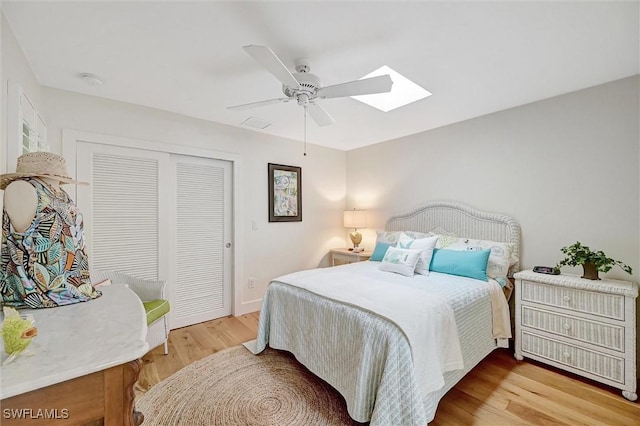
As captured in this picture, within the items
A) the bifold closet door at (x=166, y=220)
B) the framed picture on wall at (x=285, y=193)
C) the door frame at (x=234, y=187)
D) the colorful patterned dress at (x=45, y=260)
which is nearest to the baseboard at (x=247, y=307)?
the door frame at (x=234, y=187)

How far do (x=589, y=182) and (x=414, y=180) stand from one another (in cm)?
174

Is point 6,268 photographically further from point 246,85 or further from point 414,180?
point 414,180

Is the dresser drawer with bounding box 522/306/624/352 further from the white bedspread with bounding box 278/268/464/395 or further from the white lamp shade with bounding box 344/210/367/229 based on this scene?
the white lamp shade with bounding box 344/210/367/229

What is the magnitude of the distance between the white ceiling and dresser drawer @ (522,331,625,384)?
2.16m

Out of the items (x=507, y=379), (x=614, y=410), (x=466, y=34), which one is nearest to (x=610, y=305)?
(x=614, y=410)

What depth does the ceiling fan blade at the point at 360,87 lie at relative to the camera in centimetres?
175

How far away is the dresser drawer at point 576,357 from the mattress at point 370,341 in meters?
0.35

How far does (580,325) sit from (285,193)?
328 centimetres

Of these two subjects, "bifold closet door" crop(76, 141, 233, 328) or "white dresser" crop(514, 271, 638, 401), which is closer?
"white dresser" crop(514, 271, 638, 401)

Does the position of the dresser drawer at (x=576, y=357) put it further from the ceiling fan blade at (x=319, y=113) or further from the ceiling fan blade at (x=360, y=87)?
the ceiling fan blade at (x=319, y=113)

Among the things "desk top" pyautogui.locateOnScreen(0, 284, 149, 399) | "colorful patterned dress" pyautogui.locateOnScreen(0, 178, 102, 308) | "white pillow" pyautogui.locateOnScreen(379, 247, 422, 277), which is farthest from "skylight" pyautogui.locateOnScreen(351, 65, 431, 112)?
"desk top" pyautogui.locateOnScreen(0, 284, 149, 399)

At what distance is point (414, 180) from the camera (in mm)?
3836

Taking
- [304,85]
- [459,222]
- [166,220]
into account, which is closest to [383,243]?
[459,222]

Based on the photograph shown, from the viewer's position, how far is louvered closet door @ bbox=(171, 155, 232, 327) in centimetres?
319
